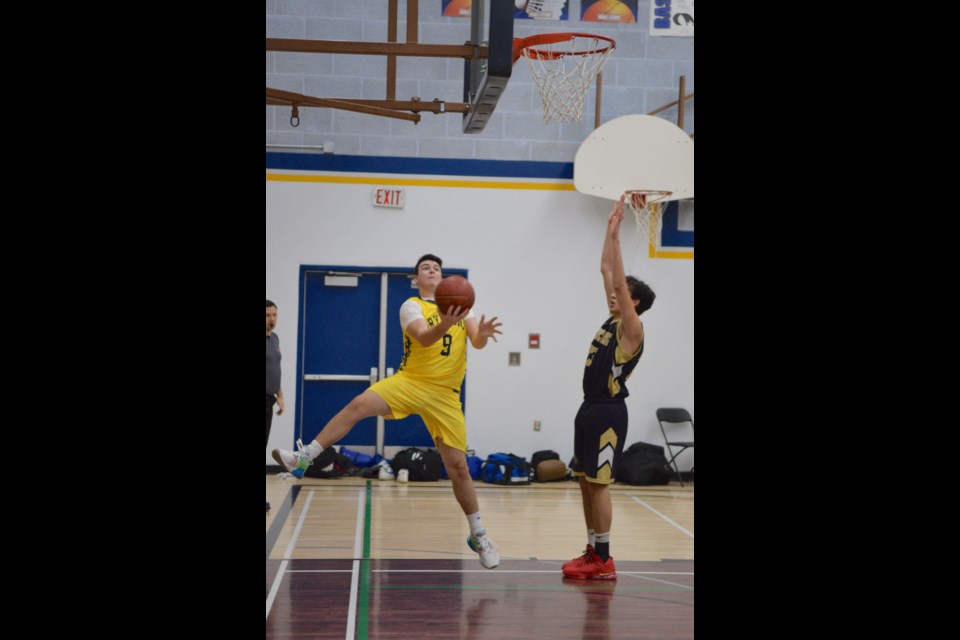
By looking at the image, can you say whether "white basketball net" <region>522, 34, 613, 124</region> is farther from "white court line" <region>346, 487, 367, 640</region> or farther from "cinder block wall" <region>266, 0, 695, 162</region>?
"white court line" <region>346, 487, 367, 640</region>

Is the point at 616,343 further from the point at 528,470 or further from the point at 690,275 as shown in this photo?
the point at 690,275

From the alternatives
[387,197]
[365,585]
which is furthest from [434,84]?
[365,585]

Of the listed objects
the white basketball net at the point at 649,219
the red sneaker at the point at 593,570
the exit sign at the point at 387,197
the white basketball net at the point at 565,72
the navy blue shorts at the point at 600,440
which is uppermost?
the white basketball net at the point at 565,72

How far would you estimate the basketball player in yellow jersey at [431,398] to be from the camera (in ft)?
17.0

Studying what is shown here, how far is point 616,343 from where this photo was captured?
5.16 m

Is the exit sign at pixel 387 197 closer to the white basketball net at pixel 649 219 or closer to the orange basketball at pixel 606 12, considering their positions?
the white basketball net at pixel 649 219

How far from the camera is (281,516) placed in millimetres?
7234

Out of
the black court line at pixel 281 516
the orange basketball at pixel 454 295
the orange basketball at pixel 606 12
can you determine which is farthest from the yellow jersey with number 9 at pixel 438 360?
the orange basketball at pixel 606 12

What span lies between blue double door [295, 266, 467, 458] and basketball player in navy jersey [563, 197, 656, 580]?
473 centimetres

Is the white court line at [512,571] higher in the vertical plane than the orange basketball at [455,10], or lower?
lower

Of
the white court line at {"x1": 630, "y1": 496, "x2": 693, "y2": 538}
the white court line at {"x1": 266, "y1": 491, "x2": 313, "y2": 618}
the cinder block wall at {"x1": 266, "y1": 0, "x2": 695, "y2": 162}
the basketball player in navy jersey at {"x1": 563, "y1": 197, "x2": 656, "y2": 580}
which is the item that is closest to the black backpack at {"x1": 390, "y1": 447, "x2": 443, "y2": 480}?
the white court line at {"x1": 266, "y1": 491, "x2": 313, "y2": 618}
